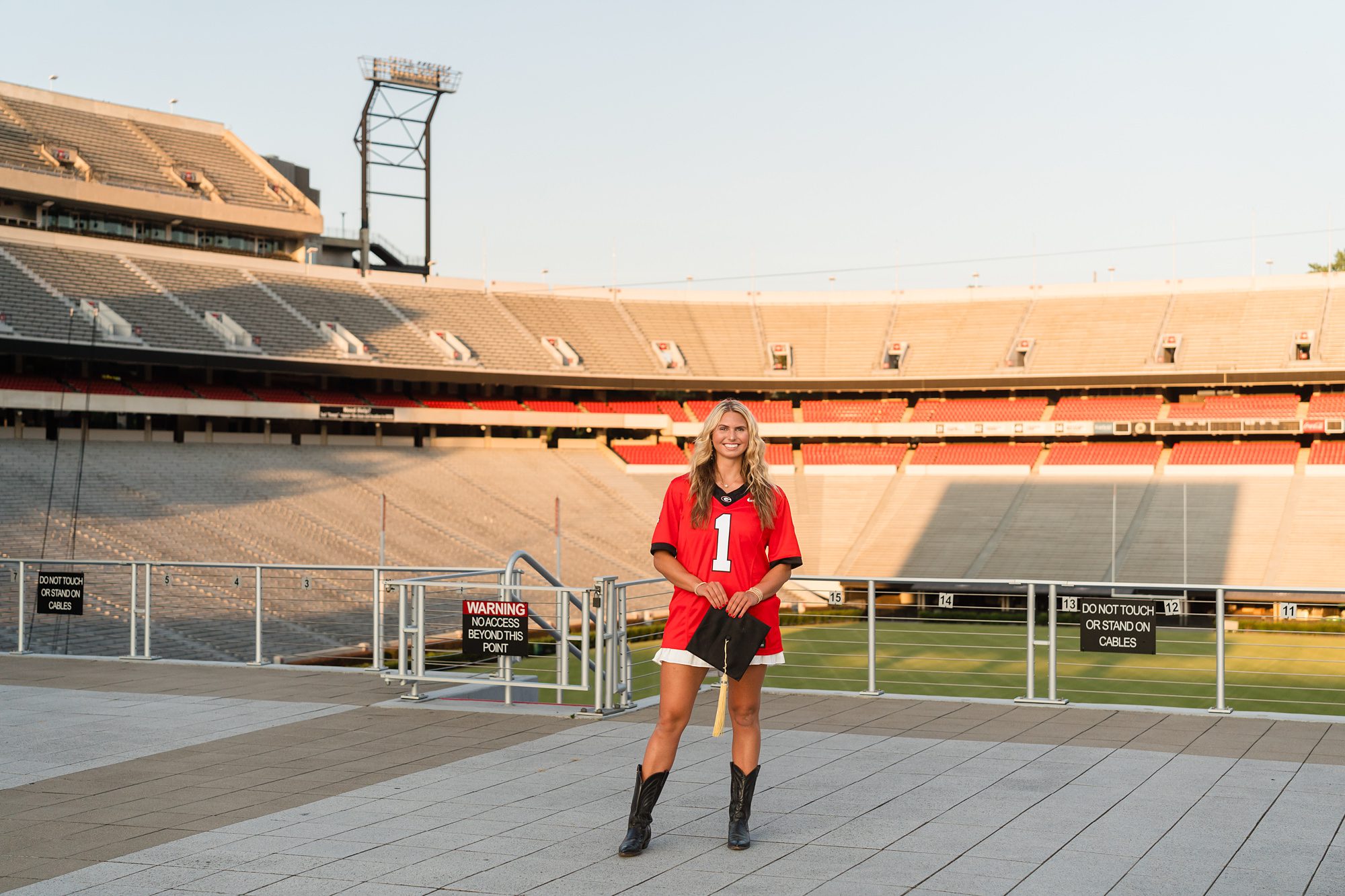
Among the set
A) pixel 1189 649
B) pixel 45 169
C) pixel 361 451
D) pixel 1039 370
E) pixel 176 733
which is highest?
pixel 45 169

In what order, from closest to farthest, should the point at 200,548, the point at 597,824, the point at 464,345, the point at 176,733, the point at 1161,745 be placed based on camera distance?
1. the point at 597,824
2. the point at 1161,745
3. the point at 176,733
4. the point at 200,548
5. the point at 464,345

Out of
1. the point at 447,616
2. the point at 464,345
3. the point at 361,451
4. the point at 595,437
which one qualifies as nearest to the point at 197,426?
the point at 361,451

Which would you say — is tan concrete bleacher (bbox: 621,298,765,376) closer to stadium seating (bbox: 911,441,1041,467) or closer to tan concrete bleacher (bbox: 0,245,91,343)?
stadium seating (bbox: 911,441,1041,467)

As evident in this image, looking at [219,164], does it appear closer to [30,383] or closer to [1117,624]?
[30,383]

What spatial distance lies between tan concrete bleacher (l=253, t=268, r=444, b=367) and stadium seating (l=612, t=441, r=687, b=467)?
8630 millimetres

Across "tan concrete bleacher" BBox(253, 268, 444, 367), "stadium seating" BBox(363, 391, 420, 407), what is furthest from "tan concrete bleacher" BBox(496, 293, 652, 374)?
"stadium seating" BBox(363, 391, 420, 407)

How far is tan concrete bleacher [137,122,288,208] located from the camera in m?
53.9

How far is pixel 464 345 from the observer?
50281 millimetres

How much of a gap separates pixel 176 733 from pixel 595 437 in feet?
145

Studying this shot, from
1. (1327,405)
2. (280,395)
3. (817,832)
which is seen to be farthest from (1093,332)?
(817,832)

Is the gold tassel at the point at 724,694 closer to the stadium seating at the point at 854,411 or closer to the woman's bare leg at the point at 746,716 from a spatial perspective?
the woman's bare leg at the point at 746,716

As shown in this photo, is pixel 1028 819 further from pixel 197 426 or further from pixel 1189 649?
pixel 197 426

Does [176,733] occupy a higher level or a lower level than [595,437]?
lower

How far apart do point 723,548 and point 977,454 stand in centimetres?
4622
